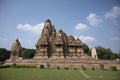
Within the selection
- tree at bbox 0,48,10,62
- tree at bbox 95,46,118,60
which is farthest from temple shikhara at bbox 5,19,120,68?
tree at bbox 95,46,118,60

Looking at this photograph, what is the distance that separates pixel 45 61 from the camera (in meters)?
37.3

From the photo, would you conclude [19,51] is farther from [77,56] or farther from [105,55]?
[105,55]

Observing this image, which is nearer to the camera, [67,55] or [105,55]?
[67,55]

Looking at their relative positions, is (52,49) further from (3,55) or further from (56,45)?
(3,55)

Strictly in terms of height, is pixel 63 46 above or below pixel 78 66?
above

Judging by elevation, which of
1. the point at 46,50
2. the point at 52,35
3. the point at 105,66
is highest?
the point at 52,35

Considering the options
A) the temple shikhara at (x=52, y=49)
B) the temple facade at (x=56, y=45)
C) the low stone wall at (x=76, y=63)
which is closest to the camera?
the low stone wall at (x=76, y=63)

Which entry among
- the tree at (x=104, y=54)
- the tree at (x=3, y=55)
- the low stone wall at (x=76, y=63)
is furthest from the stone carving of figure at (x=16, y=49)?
the tree at (x=104, y=54)

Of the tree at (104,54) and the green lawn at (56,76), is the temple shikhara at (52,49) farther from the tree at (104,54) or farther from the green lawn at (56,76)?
the tree at (104,54)

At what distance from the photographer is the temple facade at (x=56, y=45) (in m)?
41.4

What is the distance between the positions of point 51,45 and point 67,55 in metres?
4.49

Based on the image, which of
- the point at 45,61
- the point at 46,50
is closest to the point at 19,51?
the point at 46,50

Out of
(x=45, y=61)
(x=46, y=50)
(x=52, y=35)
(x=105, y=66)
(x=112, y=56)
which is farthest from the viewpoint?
(x=112, y=56)

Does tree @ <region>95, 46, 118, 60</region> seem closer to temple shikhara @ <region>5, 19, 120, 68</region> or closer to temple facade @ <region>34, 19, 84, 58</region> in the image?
temple shikhara @ <region>5, 19, 120, 68</region>
